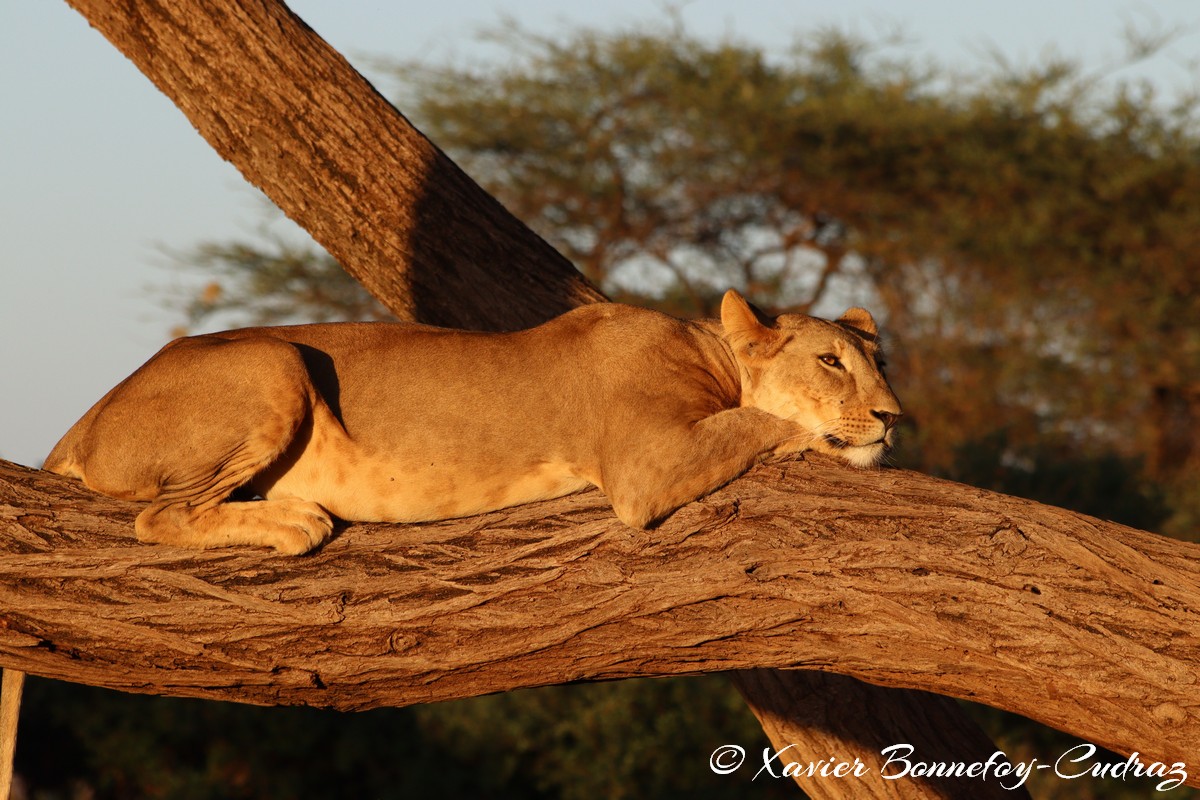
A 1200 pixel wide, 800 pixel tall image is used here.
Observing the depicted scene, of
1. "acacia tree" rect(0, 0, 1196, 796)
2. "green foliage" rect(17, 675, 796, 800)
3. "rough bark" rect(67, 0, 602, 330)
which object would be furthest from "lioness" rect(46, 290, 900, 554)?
"green foliage" rect(17, 675, 796, 800)

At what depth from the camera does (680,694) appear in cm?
1053

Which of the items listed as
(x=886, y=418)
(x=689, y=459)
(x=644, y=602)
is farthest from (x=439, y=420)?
(x=886, y=418)

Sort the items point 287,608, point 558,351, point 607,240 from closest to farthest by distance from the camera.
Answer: point 287,608 < point 558,351 < point 607,240

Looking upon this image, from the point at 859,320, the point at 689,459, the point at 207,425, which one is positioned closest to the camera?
the point at 689,459

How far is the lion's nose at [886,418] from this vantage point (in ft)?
15.2

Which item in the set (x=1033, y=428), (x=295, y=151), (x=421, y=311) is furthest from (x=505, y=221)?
(x=1033, y=428)

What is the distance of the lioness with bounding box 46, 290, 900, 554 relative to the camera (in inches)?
171

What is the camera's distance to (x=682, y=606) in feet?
13.1

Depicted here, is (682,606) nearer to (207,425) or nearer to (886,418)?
(886,418)

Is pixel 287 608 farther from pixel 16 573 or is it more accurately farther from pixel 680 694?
pixel 680 694

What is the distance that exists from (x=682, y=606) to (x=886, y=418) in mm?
1124

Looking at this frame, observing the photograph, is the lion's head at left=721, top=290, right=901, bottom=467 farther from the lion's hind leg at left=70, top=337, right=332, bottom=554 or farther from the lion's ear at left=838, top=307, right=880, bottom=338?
the lion's hind leg at left=70, top=337, right=332, bottom=554

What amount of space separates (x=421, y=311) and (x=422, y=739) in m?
5.63

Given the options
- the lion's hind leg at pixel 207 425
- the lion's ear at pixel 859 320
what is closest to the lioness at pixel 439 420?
the lion's hind leg at pixel 207 425
